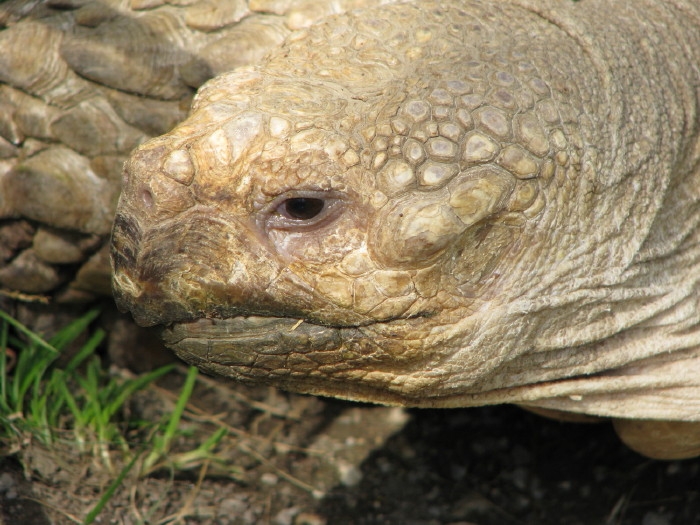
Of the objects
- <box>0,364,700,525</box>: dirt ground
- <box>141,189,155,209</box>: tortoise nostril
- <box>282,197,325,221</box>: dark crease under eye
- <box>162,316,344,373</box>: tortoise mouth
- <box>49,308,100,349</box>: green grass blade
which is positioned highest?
<box>282,197,325,221</box>: dark crease under eye

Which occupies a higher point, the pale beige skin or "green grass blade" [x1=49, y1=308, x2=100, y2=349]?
the pale beige skin

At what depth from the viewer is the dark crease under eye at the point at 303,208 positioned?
2096 mm

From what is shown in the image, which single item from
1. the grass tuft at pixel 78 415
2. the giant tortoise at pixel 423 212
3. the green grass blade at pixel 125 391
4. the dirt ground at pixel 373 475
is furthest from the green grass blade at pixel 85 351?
the giant tortoise at pixel 423 212

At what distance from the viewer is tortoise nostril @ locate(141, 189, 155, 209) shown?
7.00 feet

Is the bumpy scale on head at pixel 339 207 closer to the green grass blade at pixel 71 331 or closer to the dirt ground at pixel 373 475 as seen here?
the dirt ground at pixel 373 475

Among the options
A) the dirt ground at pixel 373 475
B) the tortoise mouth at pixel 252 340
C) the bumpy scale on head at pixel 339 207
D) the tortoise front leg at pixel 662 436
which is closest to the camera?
the bumpy scale on head at pixel 339 207

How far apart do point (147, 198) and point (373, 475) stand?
2013 millimetres

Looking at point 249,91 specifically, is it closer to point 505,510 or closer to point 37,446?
point 37,446

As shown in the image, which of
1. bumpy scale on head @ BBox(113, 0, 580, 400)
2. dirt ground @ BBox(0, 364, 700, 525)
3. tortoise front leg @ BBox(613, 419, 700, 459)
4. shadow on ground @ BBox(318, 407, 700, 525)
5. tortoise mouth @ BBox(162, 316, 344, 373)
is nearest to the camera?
bumpy scale on head @ BBox(113, 0, 580, 400)

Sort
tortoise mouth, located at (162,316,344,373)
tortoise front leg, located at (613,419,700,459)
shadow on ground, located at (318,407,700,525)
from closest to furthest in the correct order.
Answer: tortoise mouth, located at (162,316,344,373), tortoise front leg, located at (613,419,700,459), shadow on ground, located at (318,407,700,525)

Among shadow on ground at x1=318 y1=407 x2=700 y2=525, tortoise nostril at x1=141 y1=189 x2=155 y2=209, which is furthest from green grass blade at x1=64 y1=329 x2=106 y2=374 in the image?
tortoise nostril at x1=141 y1=189 x2=155 y2=209

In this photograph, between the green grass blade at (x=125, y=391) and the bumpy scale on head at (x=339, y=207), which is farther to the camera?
the green grass blade at (x=125, y=391)

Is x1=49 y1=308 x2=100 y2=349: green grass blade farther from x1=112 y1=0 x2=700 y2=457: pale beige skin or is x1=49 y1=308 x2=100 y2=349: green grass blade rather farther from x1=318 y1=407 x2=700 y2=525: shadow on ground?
x1=112 y1=0 x2=700 y2=457: pale beige skin

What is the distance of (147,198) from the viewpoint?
2.14 metres
